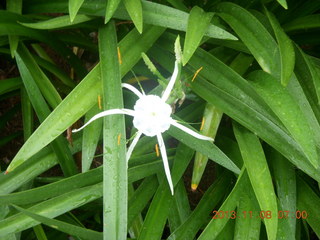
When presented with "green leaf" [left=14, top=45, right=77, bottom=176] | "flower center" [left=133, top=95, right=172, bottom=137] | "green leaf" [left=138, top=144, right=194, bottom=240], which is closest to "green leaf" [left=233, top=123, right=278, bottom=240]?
"green leaf" [left=138, top=144, right=194, bottom=240]

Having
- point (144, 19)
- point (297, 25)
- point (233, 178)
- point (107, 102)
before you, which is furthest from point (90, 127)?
point (297, 25)

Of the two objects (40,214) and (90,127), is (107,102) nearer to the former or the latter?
(90,127)

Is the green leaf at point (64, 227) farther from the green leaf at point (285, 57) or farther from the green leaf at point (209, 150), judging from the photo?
the green leaf at point (285, 57)

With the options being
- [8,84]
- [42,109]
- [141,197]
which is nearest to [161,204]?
[141,197]

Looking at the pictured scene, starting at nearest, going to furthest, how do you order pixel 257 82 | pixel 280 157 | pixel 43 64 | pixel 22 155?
pixel 22 155, pixel 257 82, pixel 280 157, pixel 43 64

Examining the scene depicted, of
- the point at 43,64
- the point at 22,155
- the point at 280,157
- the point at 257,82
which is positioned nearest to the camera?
the point at 22,155

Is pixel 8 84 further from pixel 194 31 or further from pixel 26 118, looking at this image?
pixel 194 31

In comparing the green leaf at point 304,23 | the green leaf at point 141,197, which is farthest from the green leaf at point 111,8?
the green leaf at point 304,23

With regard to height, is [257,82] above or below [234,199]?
above
